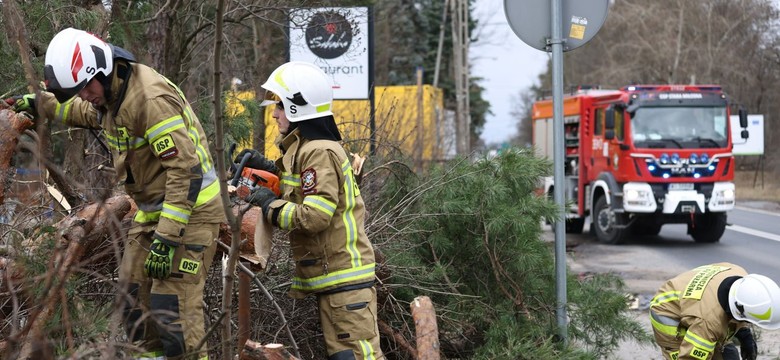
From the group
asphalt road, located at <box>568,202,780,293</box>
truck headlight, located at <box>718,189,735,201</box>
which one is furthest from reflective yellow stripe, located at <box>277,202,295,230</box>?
truck headlight, located at <box>718,189,735,201</box>

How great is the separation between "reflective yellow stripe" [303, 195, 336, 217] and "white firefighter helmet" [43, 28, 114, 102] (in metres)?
1.07

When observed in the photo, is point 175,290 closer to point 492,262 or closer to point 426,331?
point 426,331

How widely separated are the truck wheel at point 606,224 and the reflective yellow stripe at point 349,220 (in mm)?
11498

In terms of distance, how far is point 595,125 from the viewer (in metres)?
16.5

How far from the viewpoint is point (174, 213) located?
4188 millimetres

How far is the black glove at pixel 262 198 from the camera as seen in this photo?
443 centimetres

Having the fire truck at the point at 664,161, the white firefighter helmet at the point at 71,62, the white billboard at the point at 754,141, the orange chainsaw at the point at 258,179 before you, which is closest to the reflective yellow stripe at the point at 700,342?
the orange chainsaw at the point at 258,179

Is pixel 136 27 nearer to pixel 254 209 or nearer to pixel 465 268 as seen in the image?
pixel 254 209

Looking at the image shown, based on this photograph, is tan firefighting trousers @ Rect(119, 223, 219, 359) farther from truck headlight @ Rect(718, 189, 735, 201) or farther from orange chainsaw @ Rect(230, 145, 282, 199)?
truck headlight @ Rect(718, 189, 735, 201)

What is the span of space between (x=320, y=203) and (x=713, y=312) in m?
2.27

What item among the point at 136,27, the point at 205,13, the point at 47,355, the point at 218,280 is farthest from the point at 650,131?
the point at 47,355

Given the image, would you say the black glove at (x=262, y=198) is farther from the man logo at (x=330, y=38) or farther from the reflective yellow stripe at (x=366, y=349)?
the man logo at (x=330, y=38)

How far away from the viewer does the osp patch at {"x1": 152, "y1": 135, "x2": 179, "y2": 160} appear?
421cm

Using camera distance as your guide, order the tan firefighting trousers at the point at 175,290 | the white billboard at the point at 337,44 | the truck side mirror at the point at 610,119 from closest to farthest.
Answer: the tan firefighting trousers at the point at 175,290 → the white billboard at the point at 337,44 → the truck side mirror at the point at 610,119
